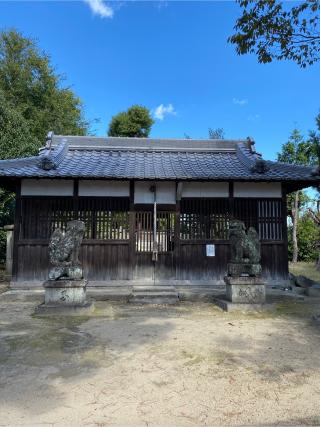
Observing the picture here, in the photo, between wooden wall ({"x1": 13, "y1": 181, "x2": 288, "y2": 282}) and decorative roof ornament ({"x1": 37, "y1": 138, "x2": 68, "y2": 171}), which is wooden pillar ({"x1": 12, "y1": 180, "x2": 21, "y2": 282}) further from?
decorative roof ornament ({"x1": 37, "y1": 138, "x2": 68, "y2": 171})

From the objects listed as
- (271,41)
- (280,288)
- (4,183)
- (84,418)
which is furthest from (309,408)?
(4,183)

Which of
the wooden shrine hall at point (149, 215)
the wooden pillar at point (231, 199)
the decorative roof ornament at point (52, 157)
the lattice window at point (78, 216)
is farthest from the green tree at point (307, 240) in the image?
the decorative roof ornament at point (52, 157)

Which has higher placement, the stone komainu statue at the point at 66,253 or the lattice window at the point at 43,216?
the lattice window at the point at 43,216

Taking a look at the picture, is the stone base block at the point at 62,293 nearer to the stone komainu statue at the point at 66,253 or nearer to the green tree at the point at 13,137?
the stone komainu statue at the point at 66,253

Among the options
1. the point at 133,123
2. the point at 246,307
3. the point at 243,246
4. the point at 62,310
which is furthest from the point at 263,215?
the point at 133,123

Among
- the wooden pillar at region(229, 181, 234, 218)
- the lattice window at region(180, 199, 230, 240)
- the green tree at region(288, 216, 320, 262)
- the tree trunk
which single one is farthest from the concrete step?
the green tree at region(288, 216, 320, 262)

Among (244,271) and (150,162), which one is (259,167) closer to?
(150,162)

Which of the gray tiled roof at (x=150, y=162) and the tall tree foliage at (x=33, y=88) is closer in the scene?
the gray tiled roof at (x=150, y=162)

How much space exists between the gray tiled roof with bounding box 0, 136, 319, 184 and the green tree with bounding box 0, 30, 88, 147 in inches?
535

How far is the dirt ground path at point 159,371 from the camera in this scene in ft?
11.3

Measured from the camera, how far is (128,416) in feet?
11.1

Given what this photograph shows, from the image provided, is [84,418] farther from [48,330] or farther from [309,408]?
[48,330]

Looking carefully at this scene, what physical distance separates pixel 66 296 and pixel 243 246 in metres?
4.42

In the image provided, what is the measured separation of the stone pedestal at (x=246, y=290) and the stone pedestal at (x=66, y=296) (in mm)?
3408
